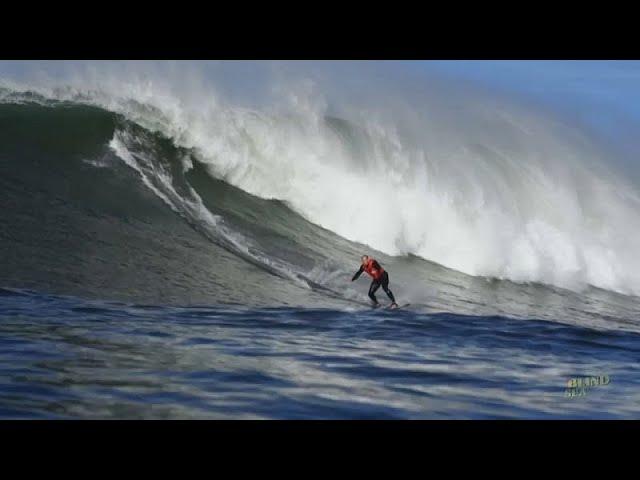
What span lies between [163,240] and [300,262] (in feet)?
7.52

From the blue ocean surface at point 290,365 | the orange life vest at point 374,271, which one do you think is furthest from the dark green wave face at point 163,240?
the blue ocean surface at point 290,365

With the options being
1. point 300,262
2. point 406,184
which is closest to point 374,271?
point 300,262

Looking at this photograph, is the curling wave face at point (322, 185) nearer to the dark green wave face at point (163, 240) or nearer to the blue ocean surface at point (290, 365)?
the dark green wave face at point (163, 240)

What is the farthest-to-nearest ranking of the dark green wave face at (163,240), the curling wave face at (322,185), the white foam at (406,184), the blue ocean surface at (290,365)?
1. the white foam at (406,184)
2. the curling wave face at (322,185)
3. the dark green wave face at (163,240)
4. the blue ocean surface at (290,365)

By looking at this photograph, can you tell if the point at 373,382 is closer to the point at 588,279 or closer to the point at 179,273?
the point at 179,273

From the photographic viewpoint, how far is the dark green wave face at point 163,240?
36.1ft

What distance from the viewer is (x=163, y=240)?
1269 cm

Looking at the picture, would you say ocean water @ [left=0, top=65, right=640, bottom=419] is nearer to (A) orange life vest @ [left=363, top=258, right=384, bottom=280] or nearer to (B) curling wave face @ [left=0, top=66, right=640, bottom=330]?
(B) curling wave face @ [left=0, top=66, right=640, bottom=330]

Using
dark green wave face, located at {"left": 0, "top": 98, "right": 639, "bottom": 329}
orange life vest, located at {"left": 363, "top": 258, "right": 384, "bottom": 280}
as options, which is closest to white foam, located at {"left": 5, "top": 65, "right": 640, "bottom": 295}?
dark green wave face, located at {"left": 0, "top": 98, "right": 639, "bottom": 329}

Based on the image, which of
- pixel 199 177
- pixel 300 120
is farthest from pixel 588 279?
pixel 199 177

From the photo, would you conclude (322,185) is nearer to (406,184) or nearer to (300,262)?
(406,184)

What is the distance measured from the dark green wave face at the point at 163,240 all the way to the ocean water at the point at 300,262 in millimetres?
51

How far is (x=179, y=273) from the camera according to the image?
1153 cm
